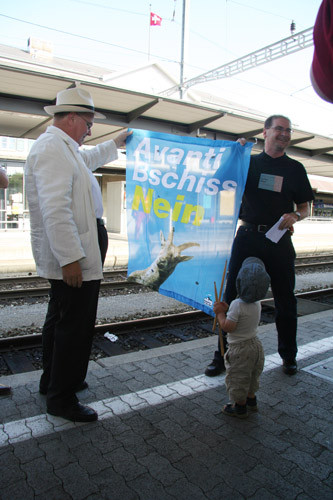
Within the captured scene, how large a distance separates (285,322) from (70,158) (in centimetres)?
243

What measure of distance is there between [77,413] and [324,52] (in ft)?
8.52

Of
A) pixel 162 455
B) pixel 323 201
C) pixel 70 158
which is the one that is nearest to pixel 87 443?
pixel 162 455

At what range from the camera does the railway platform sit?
2.15 meters

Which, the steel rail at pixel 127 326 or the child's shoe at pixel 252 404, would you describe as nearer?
the child's shoe at pixel 252 404

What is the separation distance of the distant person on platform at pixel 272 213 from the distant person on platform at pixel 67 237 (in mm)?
1352

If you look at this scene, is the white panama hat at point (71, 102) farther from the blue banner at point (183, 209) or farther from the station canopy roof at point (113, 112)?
the station canopy roof at point (113, 112)

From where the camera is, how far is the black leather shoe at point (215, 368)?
3.59 m

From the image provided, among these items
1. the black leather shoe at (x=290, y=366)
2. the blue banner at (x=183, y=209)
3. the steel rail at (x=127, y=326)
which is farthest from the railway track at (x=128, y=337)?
the black leather shoe at (x=290, y=366)

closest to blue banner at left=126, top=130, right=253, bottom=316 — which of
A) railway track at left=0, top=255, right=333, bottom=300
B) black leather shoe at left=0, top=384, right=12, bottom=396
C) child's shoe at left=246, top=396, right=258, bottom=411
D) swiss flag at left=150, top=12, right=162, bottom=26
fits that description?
child's shoe at left=246, top=396, right=258, bottom=411

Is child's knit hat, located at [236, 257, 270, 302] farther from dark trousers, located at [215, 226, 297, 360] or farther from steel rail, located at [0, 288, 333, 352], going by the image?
steel rail, located at [0, 288, 333, 352]

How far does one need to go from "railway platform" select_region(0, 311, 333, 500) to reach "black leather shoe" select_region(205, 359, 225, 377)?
Answer: 0.24 feet

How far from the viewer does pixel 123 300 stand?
733 cm

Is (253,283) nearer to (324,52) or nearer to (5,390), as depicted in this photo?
(324,52)

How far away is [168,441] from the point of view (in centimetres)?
259
